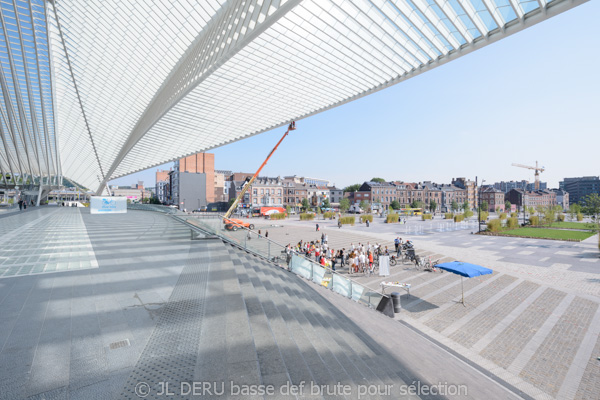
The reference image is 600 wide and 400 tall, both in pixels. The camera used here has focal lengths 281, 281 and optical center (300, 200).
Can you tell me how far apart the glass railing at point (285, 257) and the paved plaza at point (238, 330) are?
546mm

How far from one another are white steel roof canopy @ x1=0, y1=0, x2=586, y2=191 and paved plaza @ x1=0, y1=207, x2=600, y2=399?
9.91 m

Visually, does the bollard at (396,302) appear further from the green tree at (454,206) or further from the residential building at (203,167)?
the green tree at (454,206)

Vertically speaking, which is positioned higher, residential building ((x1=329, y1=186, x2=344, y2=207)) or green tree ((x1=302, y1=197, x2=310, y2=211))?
residential building ((x1=329, y1=186, x2=344, y2=207))

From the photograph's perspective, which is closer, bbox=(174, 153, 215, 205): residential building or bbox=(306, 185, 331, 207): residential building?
bbox=(174, 153, 215, 205): residential building

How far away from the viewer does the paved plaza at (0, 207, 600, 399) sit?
3418mm

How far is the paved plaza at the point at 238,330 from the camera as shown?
11.2 feet

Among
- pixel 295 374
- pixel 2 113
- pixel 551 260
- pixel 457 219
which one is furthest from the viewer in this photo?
pixel 457 219

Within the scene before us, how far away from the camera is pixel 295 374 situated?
3645mm

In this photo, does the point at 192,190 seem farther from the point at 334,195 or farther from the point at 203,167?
the point at 334,195

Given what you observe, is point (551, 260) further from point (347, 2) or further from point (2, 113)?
point (2, 113)

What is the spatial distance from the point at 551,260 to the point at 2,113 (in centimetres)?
4988

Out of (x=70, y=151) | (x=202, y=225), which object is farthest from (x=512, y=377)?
(x=70, y=151)

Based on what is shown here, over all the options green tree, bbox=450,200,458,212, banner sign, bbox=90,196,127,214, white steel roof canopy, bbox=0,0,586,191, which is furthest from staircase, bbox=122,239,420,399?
green tree, bbox=450,200,458,212

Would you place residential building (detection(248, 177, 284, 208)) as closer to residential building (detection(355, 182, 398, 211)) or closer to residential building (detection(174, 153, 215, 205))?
residential building (detection(174, 153, 215, 205))
